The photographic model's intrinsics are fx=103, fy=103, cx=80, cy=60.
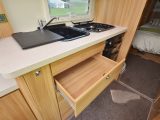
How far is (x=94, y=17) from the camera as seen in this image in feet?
5.23

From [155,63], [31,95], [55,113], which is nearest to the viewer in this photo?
[31,95]

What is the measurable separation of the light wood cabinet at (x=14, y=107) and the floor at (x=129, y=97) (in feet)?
2.17

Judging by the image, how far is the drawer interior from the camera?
0.85m

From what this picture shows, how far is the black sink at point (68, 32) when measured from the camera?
870 millimetres

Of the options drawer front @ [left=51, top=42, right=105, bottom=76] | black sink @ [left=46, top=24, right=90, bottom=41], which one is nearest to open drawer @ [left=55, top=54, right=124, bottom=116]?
drawer front @ [left=51, top=42, right=105, bottom=76]

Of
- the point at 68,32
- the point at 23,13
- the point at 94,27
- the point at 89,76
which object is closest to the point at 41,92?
the point at 89,76

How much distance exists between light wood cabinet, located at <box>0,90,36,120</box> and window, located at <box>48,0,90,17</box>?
0.87 m

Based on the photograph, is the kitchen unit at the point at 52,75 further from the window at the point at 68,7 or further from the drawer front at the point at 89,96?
the window at the point at 68,7

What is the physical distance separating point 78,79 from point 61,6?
83cm

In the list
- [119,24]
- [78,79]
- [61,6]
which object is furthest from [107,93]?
[61,6]

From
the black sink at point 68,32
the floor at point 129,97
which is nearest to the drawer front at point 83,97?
the black sink at point 68,32

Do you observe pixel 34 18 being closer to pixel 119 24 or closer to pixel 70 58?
pixel 70 58

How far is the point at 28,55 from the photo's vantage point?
61 cm

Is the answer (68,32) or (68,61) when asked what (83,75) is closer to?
(68,61)
